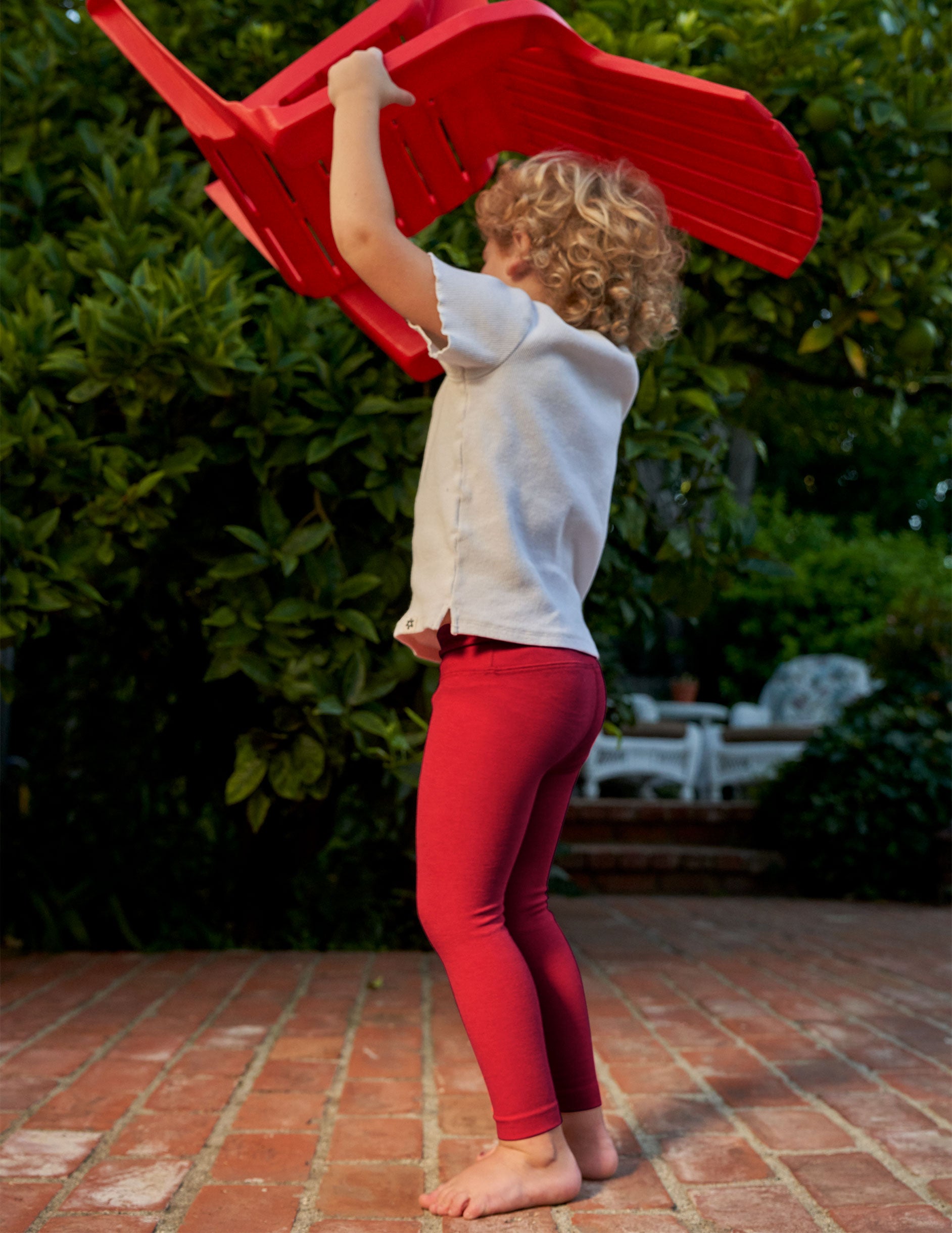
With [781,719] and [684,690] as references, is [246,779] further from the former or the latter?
[684,690]

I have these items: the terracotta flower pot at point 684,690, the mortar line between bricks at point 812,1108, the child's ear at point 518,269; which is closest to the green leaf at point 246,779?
the mortar line between bricks at point 812,1108

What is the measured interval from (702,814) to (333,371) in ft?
17.3

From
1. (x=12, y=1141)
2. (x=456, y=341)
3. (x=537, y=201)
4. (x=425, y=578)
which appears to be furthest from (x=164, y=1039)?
(x=537, y=201)

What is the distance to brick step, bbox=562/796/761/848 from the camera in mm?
7176

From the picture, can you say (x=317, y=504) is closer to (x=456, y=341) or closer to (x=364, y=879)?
(x=456, y=341)

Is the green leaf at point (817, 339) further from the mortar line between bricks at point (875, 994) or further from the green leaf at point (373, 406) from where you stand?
the mortar line between bricks at point (875, 994)

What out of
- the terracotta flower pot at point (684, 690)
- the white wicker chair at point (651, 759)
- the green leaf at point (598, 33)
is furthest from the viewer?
the terracotta flower pot at point (684, 690)

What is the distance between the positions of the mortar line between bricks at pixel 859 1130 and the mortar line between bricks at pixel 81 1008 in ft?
4.90

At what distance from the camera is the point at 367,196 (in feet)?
4.88

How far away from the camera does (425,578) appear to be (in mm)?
1659

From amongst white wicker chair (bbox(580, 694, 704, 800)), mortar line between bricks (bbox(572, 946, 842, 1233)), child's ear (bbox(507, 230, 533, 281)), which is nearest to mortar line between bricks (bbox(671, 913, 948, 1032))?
mortar line between bricks (bbox(572, 946, 842, 1233))

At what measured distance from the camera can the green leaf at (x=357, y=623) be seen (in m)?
2.69

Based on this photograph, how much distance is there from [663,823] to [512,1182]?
585 cm

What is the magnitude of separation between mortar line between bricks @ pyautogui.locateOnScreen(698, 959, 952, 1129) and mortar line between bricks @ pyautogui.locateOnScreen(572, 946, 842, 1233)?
0.36 meters
